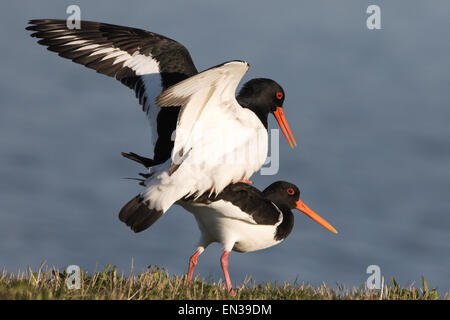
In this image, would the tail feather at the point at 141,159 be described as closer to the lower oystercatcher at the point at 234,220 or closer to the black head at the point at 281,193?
the lower oystercatcher at the point at 234,220

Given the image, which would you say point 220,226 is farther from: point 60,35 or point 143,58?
point 60,35

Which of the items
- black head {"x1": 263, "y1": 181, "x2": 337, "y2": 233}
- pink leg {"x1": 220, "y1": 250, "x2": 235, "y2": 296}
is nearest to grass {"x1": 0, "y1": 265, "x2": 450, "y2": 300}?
pink leg {"x1": 220, "y1": 250, "x2": 235, "y2": 296}

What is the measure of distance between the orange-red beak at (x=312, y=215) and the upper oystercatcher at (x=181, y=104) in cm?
95

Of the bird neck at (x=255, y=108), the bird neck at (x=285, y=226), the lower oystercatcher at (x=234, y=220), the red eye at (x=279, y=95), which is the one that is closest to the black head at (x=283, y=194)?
the bird neck at (x=285, y=226)

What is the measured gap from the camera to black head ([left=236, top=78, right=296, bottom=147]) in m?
7.80

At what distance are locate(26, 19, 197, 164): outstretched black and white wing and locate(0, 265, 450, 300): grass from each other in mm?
2225

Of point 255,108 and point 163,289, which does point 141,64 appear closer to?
point 255,108

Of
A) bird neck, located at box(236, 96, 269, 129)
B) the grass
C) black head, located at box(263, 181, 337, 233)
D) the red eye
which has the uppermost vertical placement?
the red eye

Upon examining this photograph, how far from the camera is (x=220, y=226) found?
7.10 meters

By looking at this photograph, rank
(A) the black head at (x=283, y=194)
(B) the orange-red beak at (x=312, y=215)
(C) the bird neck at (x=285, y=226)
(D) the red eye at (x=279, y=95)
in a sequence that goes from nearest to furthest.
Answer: (C) the bird neck at (x=285, y=226)
(D) the red eye at (x=279, y=95)
(A) the black head at (x=283, y=194)
(B) the orange-red beak at (x=312, y=215)

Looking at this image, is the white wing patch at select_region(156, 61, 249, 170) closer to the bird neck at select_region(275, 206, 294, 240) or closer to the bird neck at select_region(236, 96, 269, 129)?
the bird neck at select_region(236, 96, 269, 129)

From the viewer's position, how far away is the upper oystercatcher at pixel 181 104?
6.32m

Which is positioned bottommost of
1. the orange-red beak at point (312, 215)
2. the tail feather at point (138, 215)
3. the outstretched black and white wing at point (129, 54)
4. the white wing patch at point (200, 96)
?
the tail feather at point (138, 215)
